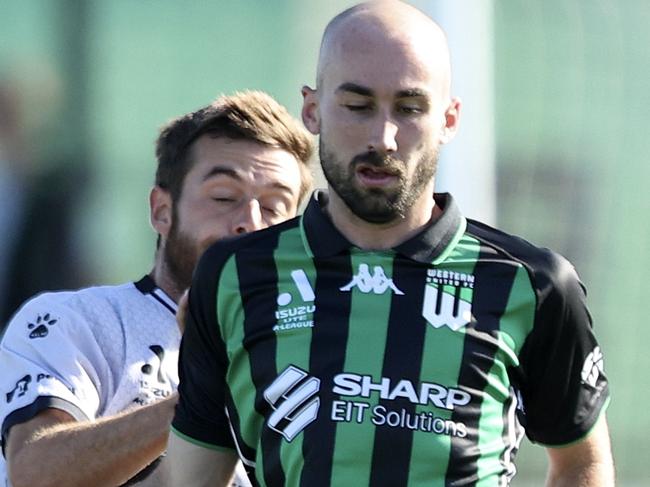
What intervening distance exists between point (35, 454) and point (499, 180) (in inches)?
128

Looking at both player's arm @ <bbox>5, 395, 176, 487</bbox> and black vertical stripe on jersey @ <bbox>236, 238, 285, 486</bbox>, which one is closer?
black vertical stripe on jersey @ <bbox>236, 238, 285, 486</bbox>

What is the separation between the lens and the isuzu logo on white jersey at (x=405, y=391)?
2895 mm

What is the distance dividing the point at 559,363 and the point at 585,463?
0.64 feet

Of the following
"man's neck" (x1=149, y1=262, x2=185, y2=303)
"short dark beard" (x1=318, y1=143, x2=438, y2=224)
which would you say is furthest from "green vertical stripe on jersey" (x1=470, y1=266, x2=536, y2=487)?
"man's neck" (x1=149, y1=262, x2=185, y2=303)

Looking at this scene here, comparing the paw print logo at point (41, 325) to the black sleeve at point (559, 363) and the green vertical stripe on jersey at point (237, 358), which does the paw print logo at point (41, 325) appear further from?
the black sleeve at point (559, 363)

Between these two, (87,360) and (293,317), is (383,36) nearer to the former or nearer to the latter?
(293,317)

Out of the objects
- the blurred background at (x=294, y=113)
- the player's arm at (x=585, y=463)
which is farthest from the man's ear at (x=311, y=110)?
the blurred background at (x=294, y=113)

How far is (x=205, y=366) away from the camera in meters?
3.07

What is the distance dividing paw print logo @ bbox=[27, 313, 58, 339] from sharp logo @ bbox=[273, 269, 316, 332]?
880 mm

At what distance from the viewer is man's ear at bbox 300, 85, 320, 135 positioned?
3105mm

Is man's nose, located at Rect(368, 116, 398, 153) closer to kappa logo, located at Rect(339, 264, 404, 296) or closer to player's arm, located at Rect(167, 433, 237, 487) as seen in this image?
kappa logo, located at Rect(339, 264, 404, 296)

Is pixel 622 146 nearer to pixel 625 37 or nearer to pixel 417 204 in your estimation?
pixel 625 37

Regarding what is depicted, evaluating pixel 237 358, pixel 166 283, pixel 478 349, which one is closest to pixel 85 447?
pixel 166 283

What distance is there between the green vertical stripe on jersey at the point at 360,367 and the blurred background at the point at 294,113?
10.9 feet
